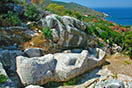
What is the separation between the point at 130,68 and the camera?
10.8 m

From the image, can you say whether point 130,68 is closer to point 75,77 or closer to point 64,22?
point 75,77

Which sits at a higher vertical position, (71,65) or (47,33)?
(47,33)

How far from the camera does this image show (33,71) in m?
7.43

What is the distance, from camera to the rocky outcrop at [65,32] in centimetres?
1118

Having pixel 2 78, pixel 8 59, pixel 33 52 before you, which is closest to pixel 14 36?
pixel 33 52

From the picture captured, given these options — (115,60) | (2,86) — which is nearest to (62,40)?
(115,60)

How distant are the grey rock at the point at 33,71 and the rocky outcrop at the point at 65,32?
138 inches

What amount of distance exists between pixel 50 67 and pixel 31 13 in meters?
7.33

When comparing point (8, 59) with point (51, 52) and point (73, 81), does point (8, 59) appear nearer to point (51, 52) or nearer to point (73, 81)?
point (51, 52)

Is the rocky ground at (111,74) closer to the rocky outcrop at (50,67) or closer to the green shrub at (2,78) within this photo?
the rocky outcrop at (50,67)

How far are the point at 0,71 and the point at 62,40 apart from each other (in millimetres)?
5659

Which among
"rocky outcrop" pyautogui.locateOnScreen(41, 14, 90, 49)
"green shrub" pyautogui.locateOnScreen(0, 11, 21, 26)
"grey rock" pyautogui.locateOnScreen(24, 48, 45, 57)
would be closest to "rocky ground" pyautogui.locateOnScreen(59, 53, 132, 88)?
"rocky outcrop" pyautogui.locateOnScreen(41, 14, 90, 49)

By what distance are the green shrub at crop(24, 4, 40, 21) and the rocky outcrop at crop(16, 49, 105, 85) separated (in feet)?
19.7

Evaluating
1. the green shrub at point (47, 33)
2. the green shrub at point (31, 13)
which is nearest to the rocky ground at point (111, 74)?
the green shrub at point (47, 33)
